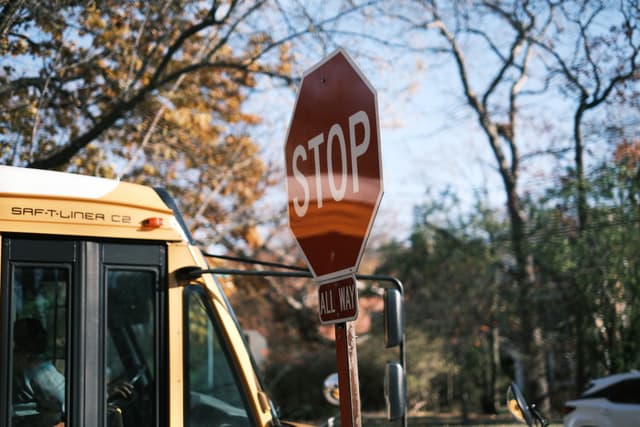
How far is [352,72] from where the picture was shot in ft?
10.1

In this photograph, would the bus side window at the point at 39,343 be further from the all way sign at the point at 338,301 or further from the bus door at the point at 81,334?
the all way sign at the point at 338,301

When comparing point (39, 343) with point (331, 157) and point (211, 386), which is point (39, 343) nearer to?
point (211, 386)

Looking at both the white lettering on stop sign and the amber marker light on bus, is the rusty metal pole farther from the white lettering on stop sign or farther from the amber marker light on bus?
the amber marker light on bus

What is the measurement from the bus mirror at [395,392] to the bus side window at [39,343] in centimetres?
186

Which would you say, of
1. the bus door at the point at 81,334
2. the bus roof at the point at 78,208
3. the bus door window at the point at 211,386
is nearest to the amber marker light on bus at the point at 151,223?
the bus roof at the point at 78,208

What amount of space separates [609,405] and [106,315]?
8.55m

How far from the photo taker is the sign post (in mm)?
2947

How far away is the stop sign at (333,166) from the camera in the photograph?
2.94 meters

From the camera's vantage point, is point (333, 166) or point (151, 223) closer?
point (333, 166)

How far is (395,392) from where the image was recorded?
347 centimetres

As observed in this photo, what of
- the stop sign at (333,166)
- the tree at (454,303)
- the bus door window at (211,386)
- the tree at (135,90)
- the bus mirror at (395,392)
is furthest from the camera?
the tree at (454,303)

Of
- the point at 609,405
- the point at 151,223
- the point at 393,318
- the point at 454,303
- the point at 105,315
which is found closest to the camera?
the point at 393,318

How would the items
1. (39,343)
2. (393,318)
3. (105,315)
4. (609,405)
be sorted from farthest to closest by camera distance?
(609,405) < (105,315) < (39,343) < (393,318)

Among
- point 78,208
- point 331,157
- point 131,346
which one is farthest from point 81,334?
point 331,157
